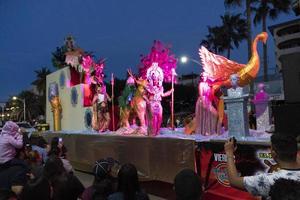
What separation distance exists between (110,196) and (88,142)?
10.9 m

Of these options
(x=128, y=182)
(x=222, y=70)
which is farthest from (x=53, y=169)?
(x=222, y=70)

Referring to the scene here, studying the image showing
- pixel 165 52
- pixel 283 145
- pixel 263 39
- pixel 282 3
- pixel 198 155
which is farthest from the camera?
pixel 282 3

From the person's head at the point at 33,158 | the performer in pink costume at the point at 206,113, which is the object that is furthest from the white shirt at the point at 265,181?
the performer in pink costume at the point at 206,113

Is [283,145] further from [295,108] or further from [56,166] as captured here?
[295,108]

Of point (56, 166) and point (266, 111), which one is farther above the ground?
point (266, 111)

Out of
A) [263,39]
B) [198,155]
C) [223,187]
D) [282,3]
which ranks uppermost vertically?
[282,3]

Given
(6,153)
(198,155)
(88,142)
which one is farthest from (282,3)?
(6,153)

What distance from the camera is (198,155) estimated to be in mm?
8836

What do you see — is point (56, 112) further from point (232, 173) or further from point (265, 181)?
point (265, 181)

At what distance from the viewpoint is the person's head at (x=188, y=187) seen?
3.23 m

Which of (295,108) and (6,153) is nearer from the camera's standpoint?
(6,153)

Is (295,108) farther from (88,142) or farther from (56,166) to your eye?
(88,142)

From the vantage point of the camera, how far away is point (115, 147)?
42.2 feet

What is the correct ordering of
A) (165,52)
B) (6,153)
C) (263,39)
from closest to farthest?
1. (6,153)
2. (263,39)
3. (165,52)
